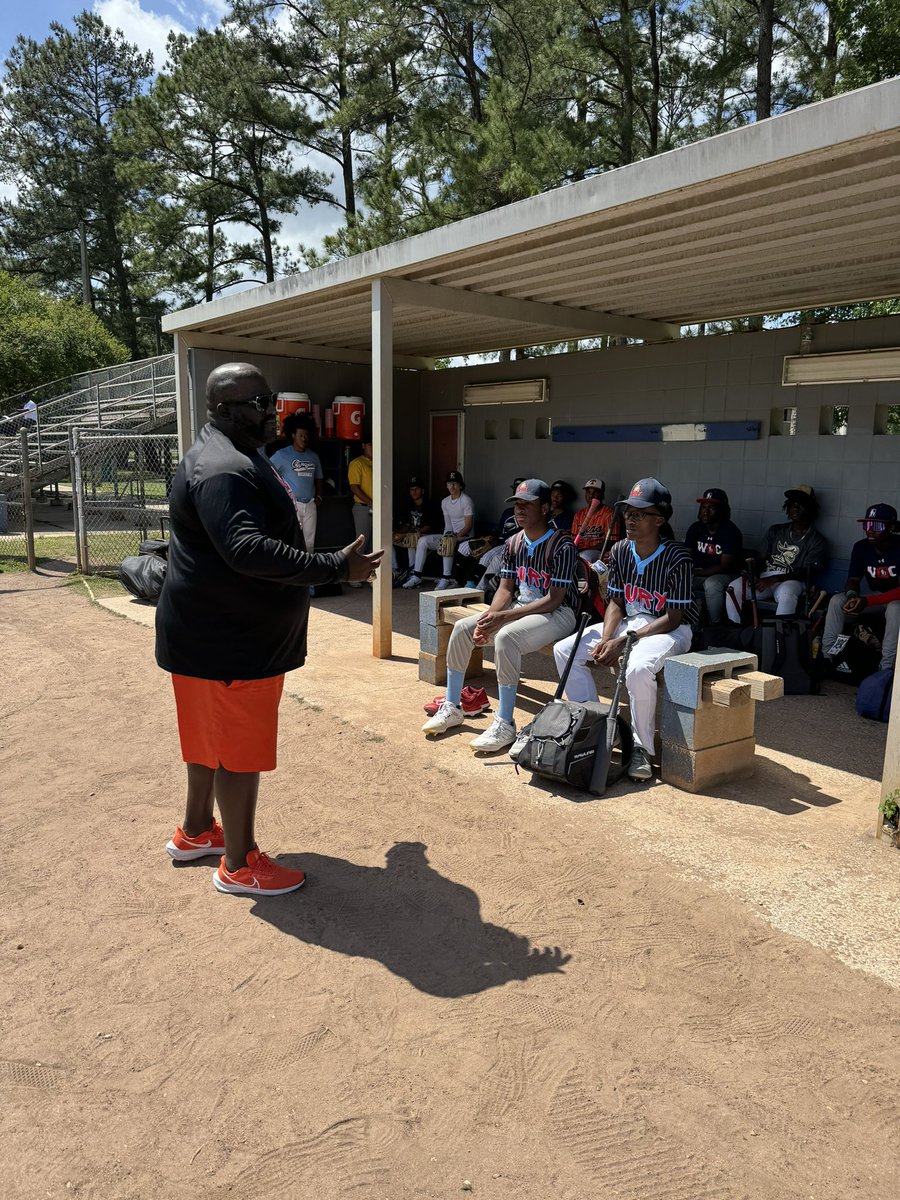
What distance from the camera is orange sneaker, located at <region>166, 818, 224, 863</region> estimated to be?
3.50 m

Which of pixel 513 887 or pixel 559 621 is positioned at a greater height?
pixel 559 621

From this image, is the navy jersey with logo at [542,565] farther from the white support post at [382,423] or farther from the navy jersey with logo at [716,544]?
the navy jersey with logo at [716,544]

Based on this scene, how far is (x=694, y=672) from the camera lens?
164 inches

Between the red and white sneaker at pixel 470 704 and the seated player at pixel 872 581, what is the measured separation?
267 cm

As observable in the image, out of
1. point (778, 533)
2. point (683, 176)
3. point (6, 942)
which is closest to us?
point (6, 942)

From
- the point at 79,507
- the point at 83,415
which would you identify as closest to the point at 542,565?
the point at 79,507

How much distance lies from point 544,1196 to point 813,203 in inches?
190

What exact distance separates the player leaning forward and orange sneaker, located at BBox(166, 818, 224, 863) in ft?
5.56

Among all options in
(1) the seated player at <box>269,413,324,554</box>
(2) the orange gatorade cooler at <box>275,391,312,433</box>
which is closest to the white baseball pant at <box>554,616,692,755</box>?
(1) the seated player at <box>269,413,324,554</box>

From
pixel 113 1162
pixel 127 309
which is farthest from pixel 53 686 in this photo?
pixel 127 309

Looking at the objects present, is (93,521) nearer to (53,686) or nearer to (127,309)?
(53,686)

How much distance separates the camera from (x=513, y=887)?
3.37 m

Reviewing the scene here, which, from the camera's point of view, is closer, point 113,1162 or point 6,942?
point 113,1162

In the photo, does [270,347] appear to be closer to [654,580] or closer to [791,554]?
[791,554]
